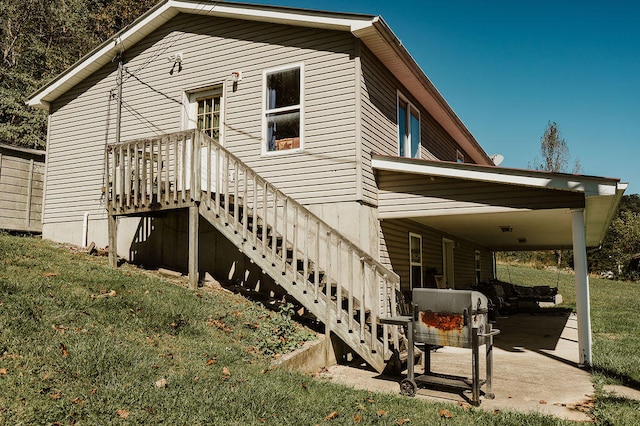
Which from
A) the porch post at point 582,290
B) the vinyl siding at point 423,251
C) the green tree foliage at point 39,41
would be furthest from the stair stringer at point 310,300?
the green tree foliage at point 39,41

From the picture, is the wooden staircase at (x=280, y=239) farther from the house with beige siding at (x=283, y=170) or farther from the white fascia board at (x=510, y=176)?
the white fascia board at (x=510, y=176)

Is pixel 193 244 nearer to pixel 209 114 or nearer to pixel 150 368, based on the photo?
pixel 209 114

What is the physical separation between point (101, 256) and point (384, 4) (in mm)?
13259

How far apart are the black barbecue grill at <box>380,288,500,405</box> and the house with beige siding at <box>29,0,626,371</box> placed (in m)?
0.86

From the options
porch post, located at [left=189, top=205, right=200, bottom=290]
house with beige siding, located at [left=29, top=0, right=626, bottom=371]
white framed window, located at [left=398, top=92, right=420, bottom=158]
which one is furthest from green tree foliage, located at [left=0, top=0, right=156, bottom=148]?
white framed window, located at [left=398, top=92, right=420, bottom=158]

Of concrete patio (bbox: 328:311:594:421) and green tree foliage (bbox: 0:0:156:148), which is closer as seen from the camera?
concrete patio (bbox: 328:311:594:421)

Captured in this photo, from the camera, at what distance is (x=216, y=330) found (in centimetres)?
689

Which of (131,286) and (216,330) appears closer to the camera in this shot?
(216,330)

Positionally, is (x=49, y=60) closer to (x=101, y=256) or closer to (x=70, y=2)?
(x=70, y=2)

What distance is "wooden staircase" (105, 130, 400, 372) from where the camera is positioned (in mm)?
7105

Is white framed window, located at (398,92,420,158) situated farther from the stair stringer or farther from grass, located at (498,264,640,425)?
grass, located at (498,264,640,425)

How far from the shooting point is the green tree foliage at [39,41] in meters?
24.2

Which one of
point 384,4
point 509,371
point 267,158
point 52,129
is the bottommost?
point 509,371

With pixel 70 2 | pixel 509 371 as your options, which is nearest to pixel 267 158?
pixel 509 371
